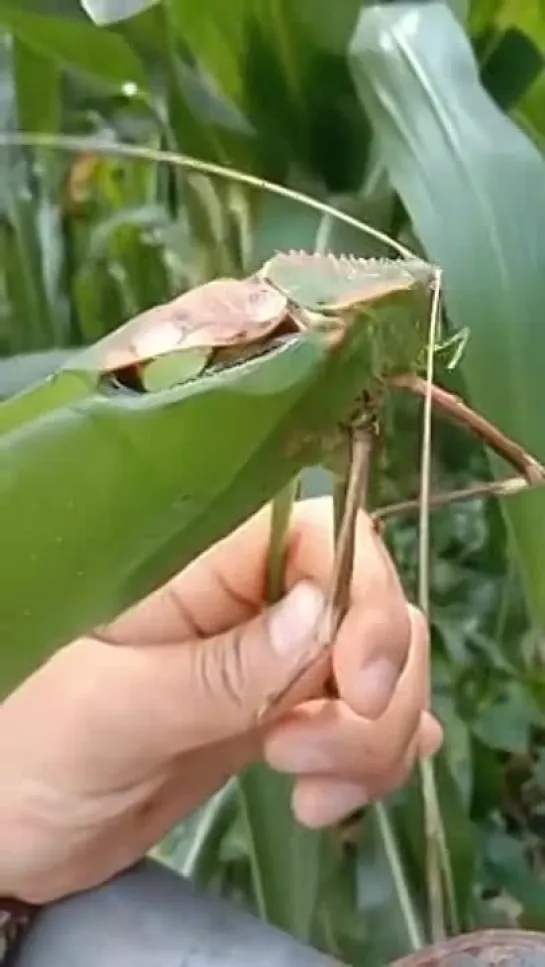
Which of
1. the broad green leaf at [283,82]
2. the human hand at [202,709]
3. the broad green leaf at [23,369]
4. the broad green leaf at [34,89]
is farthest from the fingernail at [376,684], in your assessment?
the broad green leaf at [34,89]

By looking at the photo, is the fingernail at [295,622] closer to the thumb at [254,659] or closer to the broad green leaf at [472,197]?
the thumb at [254,659]

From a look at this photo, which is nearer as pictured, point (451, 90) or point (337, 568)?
point (337, 568)

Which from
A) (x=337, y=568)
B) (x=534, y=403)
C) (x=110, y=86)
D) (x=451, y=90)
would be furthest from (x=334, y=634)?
(x=110, y=86)

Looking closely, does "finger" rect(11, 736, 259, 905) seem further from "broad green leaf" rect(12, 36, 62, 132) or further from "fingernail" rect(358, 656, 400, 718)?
"broad green leaf" rect(12, 36, 62, 132)

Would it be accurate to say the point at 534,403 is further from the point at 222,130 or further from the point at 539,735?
the point at 539,735

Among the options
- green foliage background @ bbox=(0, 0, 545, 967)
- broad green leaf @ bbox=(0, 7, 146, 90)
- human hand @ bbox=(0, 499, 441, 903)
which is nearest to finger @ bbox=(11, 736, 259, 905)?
human hand @ bbox=(0, 499, 441, 903)

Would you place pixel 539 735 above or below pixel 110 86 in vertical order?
below

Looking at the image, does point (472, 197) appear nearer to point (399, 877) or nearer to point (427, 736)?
point (427, 736)
